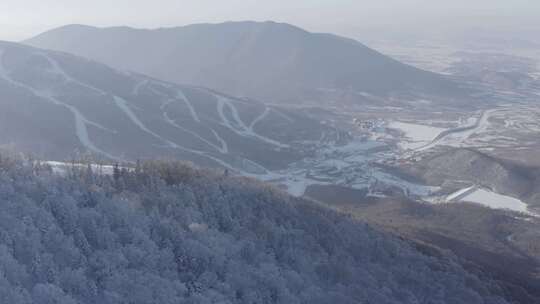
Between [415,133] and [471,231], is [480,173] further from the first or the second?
[415,133]

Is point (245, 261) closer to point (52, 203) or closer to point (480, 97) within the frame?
point (52, 203)

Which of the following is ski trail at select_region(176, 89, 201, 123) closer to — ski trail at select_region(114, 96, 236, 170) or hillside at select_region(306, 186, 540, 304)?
ski trail at select_region(114, 96, 236, 170)

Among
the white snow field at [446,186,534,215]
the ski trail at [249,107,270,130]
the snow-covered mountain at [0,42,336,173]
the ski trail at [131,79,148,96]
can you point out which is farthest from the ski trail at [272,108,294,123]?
the white snow field at [446,186,534,215]

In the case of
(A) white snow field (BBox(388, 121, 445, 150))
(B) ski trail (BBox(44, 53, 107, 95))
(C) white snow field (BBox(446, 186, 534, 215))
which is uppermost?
(B) ski trail (BBox(44, 53, 107, 95))

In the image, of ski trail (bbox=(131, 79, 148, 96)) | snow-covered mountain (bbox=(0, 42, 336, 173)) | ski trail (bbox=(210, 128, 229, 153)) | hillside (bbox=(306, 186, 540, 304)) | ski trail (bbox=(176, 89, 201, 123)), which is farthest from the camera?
ski trail (bbox=(131, 79, 148, 96))

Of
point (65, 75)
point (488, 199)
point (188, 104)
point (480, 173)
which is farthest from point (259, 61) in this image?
point (488, 199)

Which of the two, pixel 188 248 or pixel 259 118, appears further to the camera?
pixel 259 118

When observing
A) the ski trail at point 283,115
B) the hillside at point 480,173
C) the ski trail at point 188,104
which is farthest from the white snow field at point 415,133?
the ski trail at point 188,104
